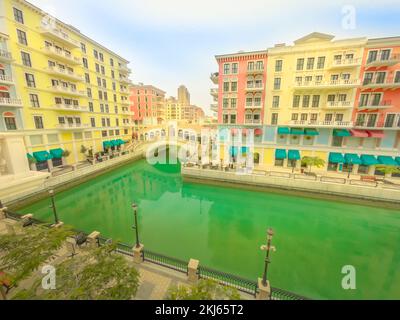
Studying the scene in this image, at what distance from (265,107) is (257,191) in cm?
1222

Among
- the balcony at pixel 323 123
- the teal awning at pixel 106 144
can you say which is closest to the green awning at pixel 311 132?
the balcony at pixel 323 123

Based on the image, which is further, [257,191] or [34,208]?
[257,191]

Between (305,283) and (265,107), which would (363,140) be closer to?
(265,107)

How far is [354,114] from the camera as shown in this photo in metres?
20.7

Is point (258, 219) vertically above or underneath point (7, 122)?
underneath

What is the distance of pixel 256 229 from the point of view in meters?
13.2

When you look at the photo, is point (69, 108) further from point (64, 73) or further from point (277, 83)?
point (277, 83)

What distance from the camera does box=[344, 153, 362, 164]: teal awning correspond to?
67.5 feet

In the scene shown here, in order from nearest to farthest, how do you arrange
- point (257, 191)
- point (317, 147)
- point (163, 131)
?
1. point (257, 191)
2. point (317, 147)
3. point (163, 131)

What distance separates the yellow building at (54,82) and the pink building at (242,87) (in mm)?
21249

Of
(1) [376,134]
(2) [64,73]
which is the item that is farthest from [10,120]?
(1) [376,134]

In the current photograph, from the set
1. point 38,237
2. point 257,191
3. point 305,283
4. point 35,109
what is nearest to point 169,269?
point 38,237

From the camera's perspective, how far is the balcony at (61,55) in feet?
→ 68.0

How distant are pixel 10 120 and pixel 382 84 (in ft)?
134
